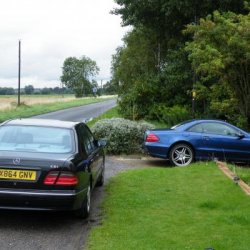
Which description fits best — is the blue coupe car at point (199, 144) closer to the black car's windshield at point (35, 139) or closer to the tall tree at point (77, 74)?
the black car's windshield at point (35, 139)

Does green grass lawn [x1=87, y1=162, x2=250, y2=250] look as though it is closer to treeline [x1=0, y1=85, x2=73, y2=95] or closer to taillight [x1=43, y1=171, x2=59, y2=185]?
taillight [x1=43, y1=171, x2=59, y2=185]

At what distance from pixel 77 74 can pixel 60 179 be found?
134m

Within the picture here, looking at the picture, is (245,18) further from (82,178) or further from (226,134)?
(82,178)

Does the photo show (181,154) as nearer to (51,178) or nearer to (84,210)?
(84,210)

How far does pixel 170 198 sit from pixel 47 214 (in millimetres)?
2166

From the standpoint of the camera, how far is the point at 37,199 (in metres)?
6.79

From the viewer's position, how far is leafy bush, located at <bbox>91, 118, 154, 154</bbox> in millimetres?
16344

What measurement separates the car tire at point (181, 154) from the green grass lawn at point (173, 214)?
2.72 metres

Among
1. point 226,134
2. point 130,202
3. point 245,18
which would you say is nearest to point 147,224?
point 130,202

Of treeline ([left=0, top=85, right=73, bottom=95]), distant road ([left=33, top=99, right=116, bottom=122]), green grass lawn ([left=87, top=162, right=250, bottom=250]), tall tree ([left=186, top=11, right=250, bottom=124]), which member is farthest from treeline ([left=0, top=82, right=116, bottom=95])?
green grass lawn ([left=87, top=162, right=250, bottom=250])

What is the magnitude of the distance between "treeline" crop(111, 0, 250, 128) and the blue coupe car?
4284mm

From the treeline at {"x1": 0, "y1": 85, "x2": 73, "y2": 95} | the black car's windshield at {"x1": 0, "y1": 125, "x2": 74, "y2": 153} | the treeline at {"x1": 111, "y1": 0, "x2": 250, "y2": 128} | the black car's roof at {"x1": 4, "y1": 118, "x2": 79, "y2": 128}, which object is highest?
the treeline at {"x1": 111, "y1": 0, "x2": 250, "y2": 128}

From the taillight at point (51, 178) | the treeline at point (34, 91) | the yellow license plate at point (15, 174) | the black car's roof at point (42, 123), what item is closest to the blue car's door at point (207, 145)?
the black car's roof at point (42, 123)

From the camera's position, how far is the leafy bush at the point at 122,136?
53.6ft
